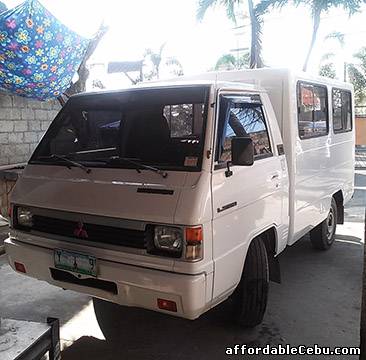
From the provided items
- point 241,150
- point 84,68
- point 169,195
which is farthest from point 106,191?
point 84,68

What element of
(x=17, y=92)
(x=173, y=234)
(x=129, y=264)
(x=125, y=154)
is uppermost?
(x=17, y=92)

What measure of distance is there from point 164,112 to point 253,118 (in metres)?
0.79

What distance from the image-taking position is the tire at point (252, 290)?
3436 millimetres

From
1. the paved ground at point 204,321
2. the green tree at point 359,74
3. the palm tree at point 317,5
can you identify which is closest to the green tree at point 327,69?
the green tree at point 359,74

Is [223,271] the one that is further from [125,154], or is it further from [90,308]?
[90,308]

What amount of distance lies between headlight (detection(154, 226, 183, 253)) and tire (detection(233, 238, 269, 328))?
92 cm

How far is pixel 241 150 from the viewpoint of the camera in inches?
117

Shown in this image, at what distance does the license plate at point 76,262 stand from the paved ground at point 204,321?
2.24 feet

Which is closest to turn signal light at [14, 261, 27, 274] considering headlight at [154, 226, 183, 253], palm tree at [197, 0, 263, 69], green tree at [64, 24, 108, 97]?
headlight at [154, 226, 183, 253]

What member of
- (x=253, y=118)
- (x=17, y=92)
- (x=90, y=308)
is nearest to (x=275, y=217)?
(x=253, y=118)

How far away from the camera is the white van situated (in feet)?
8.96

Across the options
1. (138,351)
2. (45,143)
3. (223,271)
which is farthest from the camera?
(45,143)

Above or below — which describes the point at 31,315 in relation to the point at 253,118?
below

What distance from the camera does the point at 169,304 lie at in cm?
270
